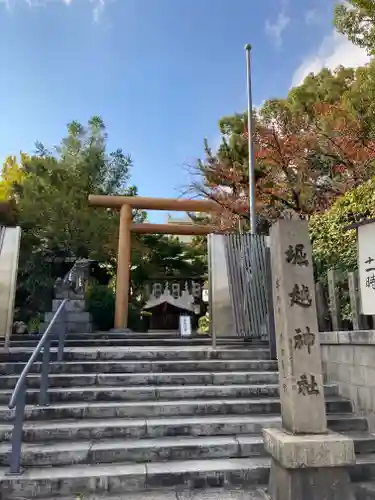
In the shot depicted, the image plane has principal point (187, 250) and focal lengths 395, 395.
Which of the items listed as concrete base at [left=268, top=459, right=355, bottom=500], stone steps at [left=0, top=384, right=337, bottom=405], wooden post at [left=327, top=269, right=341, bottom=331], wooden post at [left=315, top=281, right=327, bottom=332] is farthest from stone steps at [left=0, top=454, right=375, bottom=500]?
wooden post at [left=315, top=281, right=327, bottom=332]

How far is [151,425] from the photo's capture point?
14.8ft

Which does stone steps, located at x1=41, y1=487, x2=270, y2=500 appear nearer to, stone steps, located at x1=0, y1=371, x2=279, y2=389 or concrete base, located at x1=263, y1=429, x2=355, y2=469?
concrete base, located at x1=263, y1=429, x2=355, y2=469

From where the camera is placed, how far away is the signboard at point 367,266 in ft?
16.0

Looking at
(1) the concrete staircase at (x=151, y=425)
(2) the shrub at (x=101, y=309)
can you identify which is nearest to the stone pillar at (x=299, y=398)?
(1) the concrete staircase at (x=151, y=425)

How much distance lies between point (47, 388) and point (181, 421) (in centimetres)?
184

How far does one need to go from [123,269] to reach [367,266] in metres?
8.77

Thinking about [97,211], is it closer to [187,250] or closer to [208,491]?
[187,250]

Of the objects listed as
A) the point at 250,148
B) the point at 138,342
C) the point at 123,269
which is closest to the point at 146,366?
the point at 138,342

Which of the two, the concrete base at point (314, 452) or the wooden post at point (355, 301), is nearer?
the concrete base at point (314, 452)

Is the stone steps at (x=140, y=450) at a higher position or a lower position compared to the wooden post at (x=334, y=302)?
lower

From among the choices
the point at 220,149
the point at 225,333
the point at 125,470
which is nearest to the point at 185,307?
the point at 220,149

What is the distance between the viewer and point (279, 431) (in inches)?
145

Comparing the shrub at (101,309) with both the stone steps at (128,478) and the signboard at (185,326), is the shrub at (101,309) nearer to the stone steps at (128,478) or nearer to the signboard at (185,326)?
the signboard at (185,326)

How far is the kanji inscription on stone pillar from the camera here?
11.8 feet
